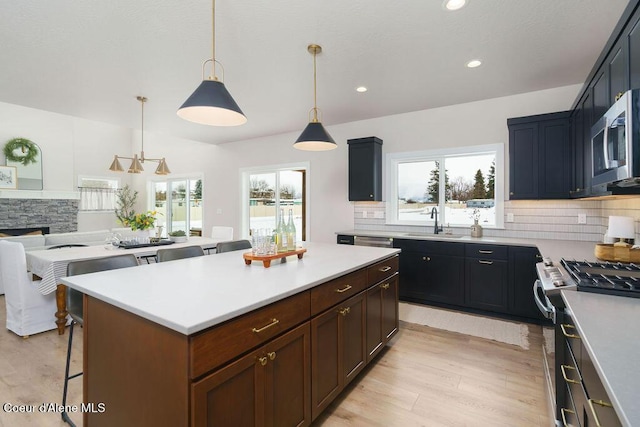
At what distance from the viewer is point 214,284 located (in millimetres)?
1668

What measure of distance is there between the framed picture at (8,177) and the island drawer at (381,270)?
8.69m

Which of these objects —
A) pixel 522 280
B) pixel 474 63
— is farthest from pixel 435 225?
pixel 474 63

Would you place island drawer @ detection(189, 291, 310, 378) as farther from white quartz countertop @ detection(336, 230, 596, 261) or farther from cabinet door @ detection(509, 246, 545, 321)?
cabinet door @ detection(509, 246, 545, 321)

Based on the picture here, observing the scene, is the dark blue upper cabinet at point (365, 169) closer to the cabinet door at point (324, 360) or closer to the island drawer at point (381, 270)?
the island drawer at point (381, 270)

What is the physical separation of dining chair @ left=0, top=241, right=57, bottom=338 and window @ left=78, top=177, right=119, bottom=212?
5.87 meters

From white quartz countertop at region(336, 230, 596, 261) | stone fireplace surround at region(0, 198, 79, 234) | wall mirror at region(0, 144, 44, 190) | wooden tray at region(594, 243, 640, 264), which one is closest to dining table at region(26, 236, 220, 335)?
white quartz countertop at region(336, 230, 596, 261)

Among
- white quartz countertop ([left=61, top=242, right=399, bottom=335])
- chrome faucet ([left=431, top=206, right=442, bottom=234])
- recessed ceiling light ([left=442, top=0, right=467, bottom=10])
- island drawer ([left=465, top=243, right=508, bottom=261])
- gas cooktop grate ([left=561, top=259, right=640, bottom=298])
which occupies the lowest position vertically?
island drawer ([left=465, top=243, right=508, bottom=261])

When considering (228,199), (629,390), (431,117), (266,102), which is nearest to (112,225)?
(228,199)

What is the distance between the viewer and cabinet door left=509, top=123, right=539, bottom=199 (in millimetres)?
3518

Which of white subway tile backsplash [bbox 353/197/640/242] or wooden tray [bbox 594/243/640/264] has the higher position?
white subway tile backsplash [bbox 353/197/640/242]

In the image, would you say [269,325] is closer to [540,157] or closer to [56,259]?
[56,259]

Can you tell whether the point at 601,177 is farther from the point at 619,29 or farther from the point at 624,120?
the point at 619,29

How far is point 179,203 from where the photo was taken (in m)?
8.12

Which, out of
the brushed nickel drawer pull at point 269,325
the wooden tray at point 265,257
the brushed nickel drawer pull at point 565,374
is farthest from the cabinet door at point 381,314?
the brushed nickel drawer pull at point 565,374
